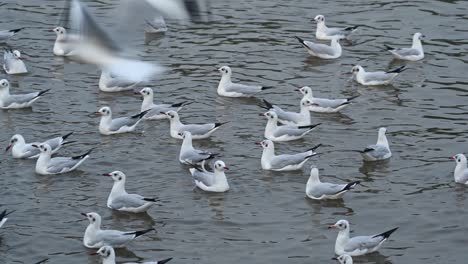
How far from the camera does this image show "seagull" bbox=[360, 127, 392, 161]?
1488 cm

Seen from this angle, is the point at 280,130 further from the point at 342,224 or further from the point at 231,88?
the point at 342,224

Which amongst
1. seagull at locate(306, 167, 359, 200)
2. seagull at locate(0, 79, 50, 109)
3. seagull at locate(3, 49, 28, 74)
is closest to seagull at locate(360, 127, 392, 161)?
seagull at locate(306, 167, 359, 200)

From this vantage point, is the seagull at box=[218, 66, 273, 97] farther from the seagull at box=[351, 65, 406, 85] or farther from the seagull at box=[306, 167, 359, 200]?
the seagull at box=[306, 167, 359, 200]

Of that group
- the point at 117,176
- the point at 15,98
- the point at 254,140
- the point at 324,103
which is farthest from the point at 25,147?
the point at 324,103

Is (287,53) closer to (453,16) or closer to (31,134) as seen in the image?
(453,16)

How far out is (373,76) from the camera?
18.9 m

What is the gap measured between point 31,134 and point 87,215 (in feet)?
15.4

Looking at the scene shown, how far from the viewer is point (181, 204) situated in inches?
525

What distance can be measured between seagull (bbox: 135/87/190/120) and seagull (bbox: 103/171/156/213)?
11.5ft

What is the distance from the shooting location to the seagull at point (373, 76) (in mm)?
18812

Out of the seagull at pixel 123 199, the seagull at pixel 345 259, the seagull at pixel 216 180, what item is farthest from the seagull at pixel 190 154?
the seagull at pixel 345 259

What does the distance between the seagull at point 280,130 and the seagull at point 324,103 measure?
111 centimetres

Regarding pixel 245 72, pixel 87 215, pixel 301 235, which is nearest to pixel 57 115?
pixel 245 72

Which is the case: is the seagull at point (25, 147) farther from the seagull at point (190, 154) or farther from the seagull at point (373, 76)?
the seagull at point (373, 76)
